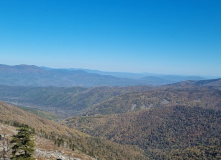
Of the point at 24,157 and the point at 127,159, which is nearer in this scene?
the point at 24,157

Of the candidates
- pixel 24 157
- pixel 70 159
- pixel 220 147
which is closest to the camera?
pixel 24 157

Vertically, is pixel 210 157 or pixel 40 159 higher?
pixel 40 159

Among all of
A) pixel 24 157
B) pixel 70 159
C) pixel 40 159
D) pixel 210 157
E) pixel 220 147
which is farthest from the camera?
pixel 220 147

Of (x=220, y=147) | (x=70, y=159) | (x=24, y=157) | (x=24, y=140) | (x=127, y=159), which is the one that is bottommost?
(x=127, y=159)

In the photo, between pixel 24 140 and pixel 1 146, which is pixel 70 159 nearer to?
pixel 1 146

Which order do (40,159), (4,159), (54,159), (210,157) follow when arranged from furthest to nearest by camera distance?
1. (210,157)
2. (54,159)
3. (40,159)
4. (4,159)

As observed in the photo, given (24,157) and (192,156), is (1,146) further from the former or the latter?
(192,156)

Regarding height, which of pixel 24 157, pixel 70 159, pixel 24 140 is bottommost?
pixel 70 159

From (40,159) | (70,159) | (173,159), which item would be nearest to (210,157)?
(173,159)

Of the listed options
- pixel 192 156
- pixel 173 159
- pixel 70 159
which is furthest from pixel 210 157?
pixel 70 159
